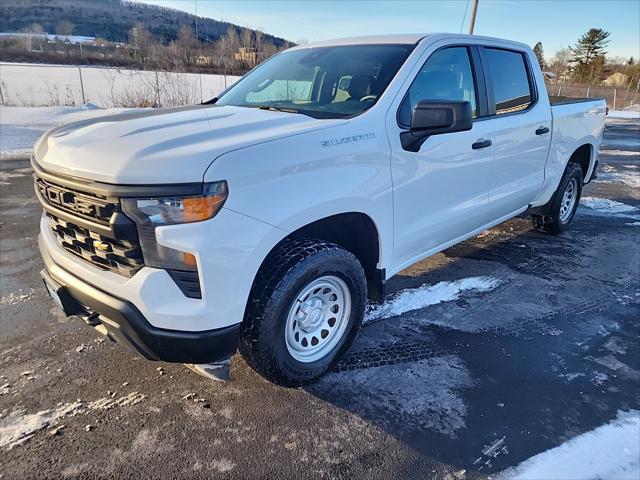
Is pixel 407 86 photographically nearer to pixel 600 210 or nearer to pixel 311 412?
pixel 311 412

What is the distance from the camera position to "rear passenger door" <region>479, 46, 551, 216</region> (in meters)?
3.85

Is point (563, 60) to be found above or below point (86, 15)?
below

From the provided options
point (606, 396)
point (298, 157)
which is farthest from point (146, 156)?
point (606, 396)

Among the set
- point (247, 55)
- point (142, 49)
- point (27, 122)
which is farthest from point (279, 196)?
point (142, 49)

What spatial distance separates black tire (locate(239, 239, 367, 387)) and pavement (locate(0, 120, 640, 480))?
30 centimetres

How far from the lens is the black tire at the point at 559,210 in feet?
17.4

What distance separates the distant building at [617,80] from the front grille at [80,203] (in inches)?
2109

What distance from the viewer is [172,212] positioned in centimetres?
204

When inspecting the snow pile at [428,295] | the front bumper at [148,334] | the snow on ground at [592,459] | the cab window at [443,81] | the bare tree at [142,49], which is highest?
the bare tree at [142,49]

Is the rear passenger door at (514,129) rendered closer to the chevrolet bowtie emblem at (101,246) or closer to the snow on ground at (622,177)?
Result: the chevrolet bowtie emblem at (101,246)

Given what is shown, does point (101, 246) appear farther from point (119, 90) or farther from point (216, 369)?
point (119, 90)

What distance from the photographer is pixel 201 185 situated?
2.00 meters

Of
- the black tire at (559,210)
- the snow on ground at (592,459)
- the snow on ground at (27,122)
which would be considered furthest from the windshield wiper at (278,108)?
the snow on ground at (27,122)

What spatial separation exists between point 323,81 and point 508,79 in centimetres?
179
